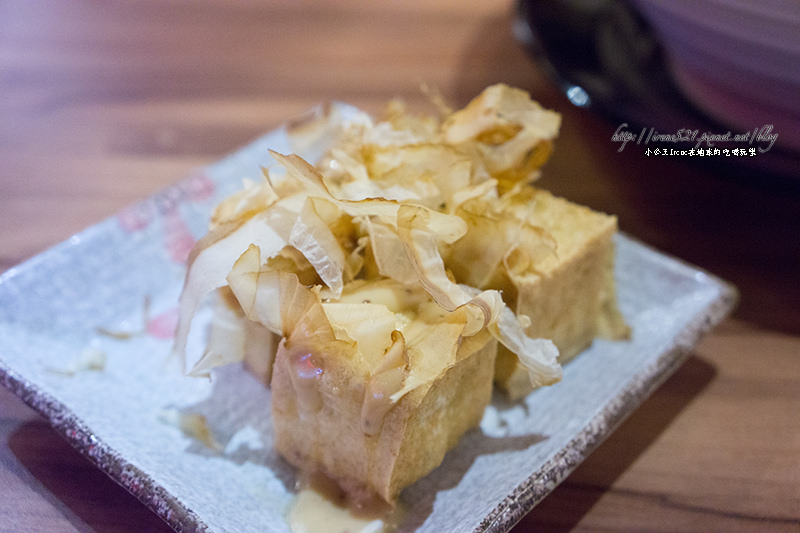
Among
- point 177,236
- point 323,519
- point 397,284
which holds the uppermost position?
point 397,284

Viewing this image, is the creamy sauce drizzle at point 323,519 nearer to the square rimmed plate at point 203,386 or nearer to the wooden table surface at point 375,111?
the square rimmed plate at point 203,386

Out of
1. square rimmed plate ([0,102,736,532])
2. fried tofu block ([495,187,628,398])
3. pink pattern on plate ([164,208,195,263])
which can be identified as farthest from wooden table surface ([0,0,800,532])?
pink pattern on plate ([164,208,195,263])

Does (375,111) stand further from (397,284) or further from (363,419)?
(363,419)

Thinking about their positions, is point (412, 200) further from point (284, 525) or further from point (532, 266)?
point (284, 525)

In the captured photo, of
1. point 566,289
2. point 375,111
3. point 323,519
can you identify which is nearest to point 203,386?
point 323,519

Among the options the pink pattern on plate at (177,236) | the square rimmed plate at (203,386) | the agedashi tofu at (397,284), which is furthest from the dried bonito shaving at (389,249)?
the pink pattern on plate at (177,236)

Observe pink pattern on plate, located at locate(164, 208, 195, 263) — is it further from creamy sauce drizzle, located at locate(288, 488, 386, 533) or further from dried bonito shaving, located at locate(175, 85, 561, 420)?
creamy sauce drizzle, located at locate(288, 488, 386, 533)

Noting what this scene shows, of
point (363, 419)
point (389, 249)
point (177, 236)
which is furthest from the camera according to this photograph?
point (177, 236)
